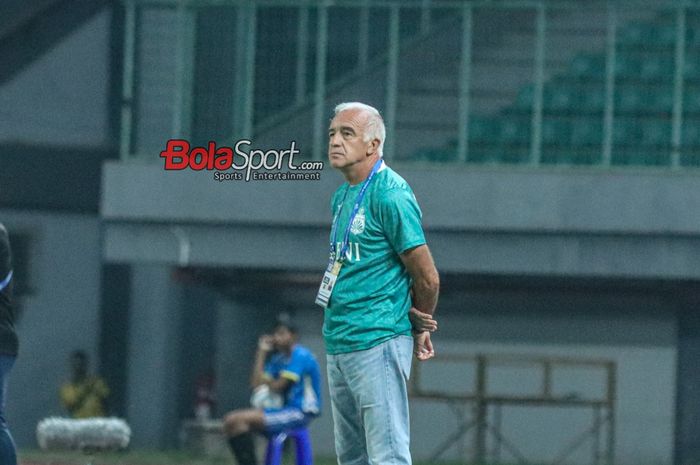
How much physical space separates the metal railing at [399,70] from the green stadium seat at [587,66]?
110mm

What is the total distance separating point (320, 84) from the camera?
18016mm

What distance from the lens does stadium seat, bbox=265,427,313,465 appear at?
13094mm

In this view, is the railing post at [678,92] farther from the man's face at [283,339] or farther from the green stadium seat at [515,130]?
the man's face at [283,339]

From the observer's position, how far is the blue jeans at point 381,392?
22.0ft

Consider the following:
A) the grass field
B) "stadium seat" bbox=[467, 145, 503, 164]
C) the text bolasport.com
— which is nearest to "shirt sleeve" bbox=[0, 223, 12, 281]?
the grass field

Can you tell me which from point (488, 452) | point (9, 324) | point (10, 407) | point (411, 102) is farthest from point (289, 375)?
point (10, 407)

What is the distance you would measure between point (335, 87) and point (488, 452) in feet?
16.5

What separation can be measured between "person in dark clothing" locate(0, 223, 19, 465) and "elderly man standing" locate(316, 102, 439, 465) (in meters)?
2.36

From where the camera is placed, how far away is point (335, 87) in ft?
59.2

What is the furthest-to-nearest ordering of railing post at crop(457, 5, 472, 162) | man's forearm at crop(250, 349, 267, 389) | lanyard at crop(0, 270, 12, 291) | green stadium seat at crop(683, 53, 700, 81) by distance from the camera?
1. green stadium seat at crop(683, 53, 700, 81)
2. railing post at crop(457, 5, 472, 162)
3. man's forearm at crop(250, 349, 267, 389)
4. lanyard at crop(0, 270, 12, 291)

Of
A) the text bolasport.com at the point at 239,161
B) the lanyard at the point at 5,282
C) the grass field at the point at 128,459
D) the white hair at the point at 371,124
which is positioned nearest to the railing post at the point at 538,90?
the text bolasport.com at the point at 239,161

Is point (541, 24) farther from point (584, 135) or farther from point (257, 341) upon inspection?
point (257, 341)

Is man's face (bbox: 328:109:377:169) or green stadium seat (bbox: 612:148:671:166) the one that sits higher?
green stadium seat (bbox: 612:148:671:166)

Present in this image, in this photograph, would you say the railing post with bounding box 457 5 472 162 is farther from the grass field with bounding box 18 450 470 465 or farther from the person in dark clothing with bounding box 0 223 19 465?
the person in dark clothing with bounding box 0 223 19 465
